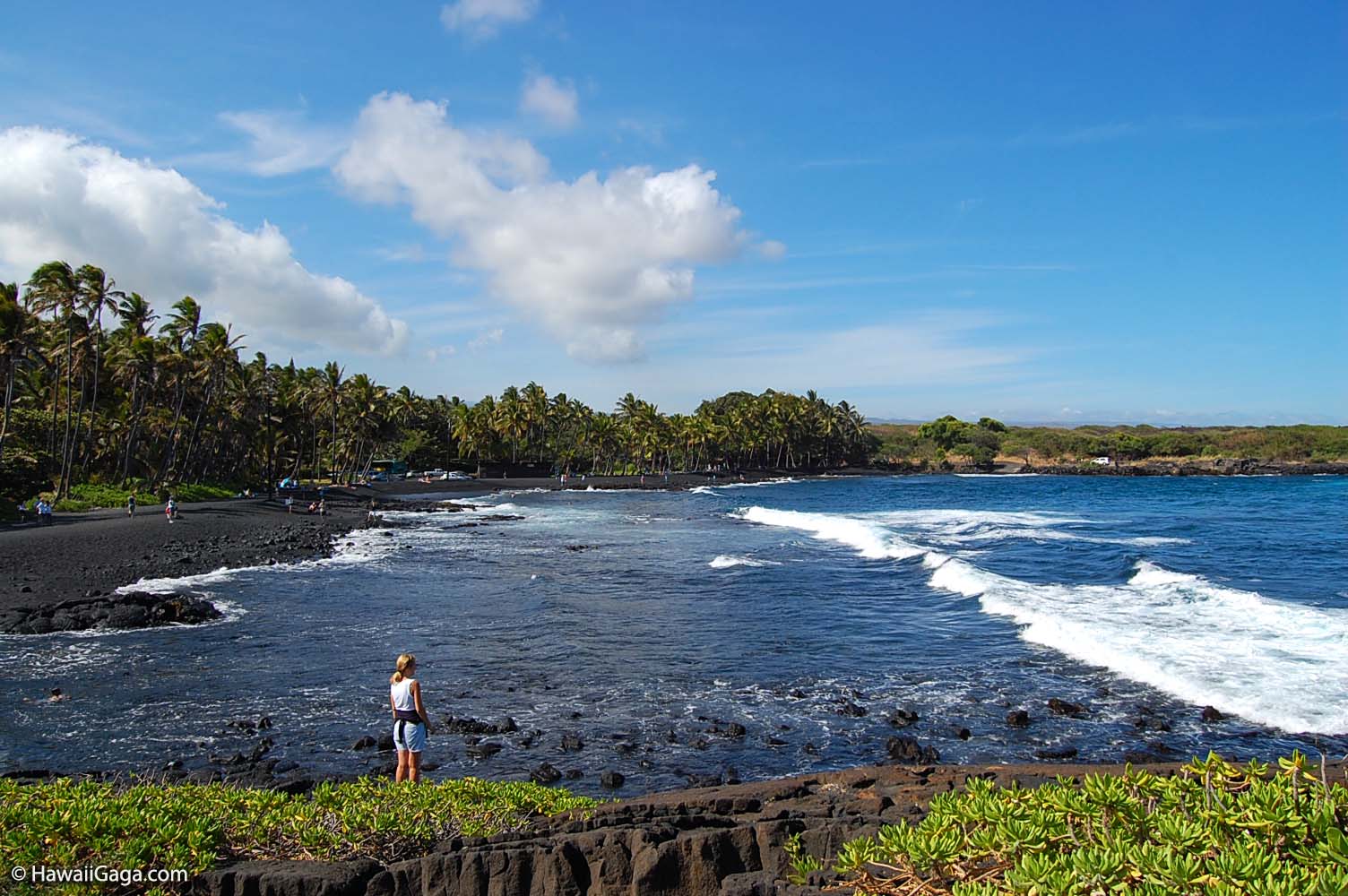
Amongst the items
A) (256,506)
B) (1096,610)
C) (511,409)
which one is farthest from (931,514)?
(511,409)

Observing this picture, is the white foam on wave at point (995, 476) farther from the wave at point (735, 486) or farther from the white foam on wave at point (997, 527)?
the white foam on wave at point (997, 527)

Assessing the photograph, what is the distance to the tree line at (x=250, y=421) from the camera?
4309cm

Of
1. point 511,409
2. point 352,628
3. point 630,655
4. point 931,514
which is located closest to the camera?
point 630,655

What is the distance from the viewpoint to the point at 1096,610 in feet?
70.6

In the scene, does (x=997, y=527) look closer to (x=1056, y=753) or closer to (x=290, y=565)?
(x=290, y=565)

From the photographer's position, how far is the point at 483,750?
39.0ft

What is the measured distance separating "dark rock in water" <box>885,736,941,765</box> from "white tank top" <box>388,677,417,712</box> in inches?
253

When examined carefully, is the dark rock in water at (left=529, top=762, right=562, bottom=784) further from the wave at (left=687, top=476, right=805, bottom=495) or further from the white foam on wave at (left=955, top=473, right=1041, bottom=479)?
the white foam on wave at (left=955, top=473, right=1041, bottom=479)

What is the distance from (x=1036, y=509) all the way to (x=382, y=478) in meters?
62.1

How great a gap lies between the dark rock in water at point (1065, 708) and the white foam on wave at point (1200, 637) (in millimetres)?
2090

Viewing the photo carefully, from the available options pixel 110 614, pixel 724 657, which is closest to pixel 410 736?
pixel 724 657

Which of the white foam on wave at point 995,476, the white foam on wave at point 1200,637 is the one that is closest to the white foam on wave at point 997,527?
the white foam on wave at point 1200,637

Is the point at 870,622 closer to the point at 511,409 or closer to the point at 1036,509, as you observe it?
the point at 1036,509

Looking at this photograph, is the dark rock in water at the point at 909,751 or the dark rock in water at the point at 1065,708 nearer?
the dark rock in water at the point at 909,751
